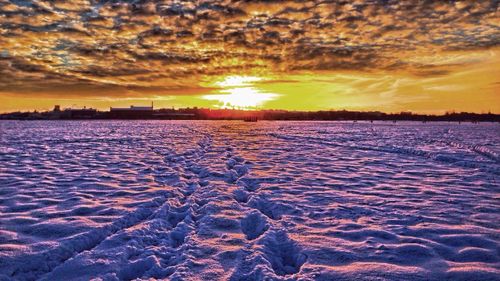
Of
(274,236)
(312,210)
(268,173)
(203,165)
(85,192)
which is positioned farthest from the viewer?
(203,165)

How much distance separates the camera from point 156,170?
572 inches

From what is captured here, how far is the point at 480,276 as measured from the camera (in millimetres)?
4773

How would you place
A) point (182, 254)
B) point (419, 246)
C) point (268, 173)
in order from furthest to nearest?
point (268, 173) < point (419, 246) < point (182, 254)

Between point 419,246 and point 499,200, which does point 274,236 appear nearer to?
point 419,246

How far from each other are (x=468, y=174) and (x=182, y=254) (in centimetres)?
1365

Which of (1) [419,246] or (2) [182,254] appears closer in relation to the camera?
(2) [182,254]

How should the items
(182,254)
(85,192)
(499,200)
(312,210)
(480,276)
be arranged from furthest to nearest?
(85,192)
(499,200)
(312,210)
(182,254)
(480,276)

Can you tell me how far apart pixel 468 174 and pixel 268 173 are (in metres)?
8.68

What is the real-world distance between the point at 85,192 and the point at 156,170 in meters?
4.58

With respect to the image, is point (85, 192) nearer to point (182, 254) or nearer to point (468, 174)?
point (182, 254)

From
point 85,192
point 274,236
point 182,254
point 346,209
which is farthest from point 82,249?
point 346,209

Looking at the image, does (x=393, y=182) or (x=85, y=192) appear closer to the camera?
(x=85, y=192)

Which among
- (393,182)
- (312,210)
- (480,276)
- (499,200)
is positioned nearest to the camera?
(480,276)

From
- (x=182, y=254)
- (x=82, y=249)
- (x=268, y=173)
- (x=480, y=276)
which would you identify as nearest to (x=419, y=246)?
(x=480, y=276)
